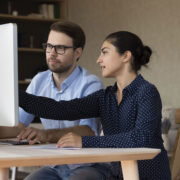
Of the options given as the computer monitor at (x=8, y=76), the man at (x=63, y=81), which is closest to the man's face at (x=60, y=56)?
the man at (x=63, y=81)

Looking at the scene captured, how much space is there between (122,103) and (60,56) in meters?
0.46

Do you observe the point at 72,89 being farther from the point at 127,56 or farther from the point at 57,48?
the point at 127,56

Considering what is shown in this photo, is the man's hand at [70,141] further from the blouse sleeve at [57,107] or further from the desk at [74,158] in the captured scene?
the blouse sleeve at [57,107]

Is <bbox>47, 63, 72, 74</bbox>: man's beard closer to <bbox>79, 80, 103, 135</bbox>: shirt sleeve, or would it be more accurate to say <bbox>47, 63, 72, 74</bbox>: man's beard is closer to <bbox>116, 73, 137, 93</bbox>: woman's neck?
<bbox>79, 80, 103, 135</bbox>: shirt sleeve

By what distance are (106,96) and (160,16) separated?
3.64m

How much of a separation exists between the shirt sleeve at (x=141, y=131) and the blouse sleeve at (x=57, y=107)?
282 mm

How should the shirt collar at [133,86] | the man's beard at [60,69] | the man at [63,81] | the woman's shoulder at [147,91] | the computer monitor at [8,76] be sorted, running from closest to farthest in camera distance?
the computer monitor at [8,76] → the woman's shoulder at [147,91] → the shirt collar at [133,86] → the man at [63,81] → the man's beard at [60,69]

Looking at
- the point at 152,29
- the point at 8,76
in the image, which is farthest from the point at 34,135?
the point at 152,29

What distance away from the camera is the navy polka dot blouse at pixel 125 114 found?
178 centimetres

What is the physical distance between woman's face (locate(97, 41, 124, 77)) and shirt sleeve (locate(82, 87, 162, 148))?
222 millimetres

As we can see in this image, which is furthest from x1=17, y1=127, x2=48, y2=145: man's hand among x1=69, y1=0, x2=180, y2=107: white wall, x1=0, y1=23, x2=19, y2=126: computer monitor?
x1=69, y1=0, x2=180, y2=107: white wall

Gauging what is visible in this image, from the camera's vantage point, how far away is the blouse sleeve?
214 cm

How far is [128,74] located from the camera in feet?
7.01

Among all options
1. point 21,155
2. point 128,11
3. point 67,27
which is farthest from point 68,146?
point 128,11
